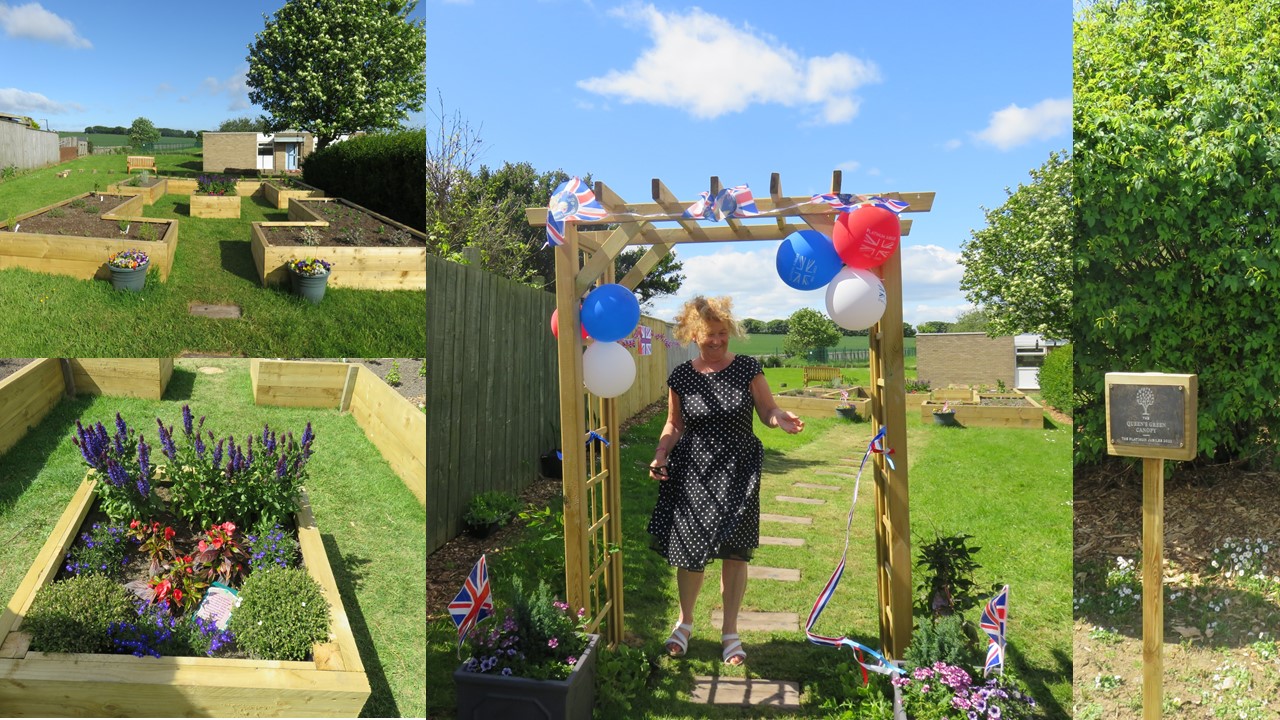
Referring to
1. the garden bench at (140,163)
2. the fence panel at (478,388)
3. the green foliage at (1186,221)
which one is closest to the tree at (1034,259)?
the green foliage at (1186,221)

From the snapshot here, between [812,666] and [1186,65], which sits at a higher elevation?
[1186,65]

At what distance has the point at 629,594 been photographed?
4090 mm

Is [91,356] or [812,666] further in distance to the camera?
[91,356]

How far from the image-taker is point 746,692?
9.89 ft

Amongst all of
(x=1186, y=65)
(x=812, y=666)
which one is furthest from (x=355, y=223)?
(x=1186, y=65)

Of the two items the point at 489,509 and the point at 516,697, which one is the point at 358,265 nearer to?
the point at 489,509

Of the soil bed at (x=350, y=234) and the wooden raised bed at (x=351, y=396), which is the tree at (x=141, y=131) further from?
the wooden raised bed at (x=351, y=396)

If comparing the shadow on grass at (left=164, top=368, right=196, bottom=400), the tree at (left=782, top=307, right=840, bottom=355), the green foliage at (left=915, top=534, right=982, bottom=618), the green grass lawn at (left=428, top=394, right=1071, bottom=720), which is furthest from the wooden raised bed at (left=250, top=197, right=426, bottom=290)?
the tree at (left=782, top=307, right=840, bottom=355)

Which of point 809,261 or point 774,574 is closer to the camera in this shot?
point 809,261

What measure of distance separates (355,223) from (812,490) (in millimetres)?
5827

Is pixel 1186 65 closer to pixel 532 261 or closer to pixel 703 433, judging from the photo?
pixel 703 433

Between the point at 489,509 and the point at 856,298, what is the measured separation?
277 cm

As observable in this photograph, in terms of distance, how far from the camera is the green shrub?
2.72m

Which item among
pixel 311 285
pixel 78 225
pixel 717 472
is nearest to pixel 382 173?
pixel 78 225
